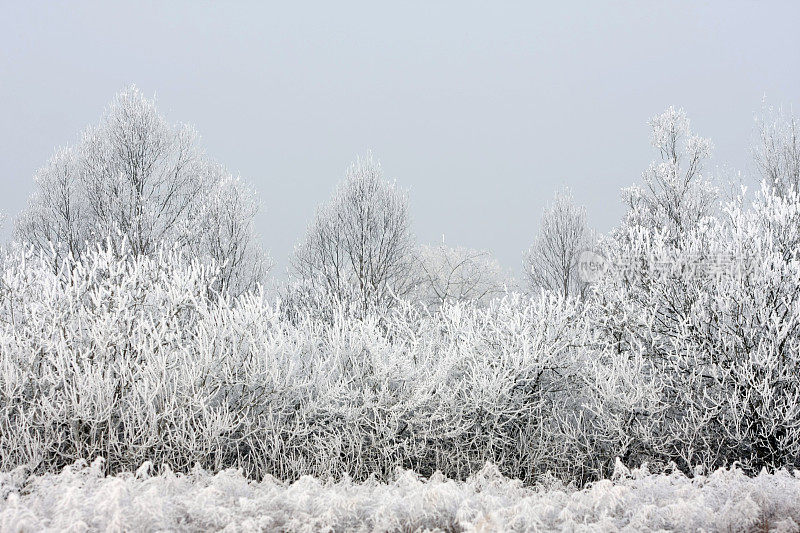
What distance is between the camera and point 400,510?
12.7ft

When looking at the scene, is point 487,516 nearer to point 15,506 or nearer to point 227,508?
point 227,508

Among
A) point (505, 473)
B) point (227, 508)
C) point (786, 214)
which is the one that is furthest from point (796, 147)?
point (227, 508)

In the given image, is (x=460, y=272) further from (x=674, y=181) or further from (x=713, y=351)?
(x=713, y=351)

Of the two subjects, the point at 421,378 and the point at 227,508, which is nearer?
the point at 227,508

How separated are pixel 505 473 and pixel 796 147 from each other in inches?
574

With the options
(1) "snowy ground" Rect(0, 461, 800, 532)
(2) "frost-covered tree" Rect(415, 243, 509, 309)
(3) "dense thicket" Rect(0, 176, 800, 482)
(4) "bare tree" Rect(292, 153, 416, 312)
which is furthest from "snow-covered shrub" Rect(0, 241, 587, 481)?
(2) "frost-covered tree" Rect(415, 243, 509, 309)

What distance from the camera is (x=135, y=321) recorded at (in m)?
8.26

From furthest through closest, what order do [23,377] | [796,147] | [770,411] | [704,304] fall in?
1. [796,147]
2. [704,304]
3. [770,411]
4. [23,377]

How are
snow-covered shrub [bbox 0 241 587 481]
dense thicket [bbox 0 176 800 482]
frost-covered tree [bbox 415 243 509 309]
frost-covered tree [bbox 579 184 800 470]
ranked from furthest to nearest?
1. frost-covered tree [bbox 415 243 509 309]
2. frost-covered tree [bbox 579 184 800 470]
3. dense thicket [bbox 0 176 800 482]
4. snow-covered shrub [bbox 0 241 587 481]

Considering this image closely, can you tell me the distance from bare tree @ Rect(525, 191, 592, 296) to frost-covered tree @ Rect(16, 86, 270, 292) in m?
11.2

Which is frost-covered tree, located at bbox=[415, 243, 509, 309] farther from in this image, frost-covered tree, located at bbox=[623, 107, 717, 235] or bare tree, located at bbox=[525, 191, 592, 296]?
frost-covered tree, located at bbox=[623, 107, 717, 235]

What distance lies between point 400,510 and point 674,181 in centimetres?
1745

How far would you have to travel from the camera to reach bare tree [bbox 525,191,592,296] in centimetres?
2231

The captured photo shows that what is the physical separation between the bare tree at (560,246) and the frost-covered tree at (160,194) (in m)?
11.2
